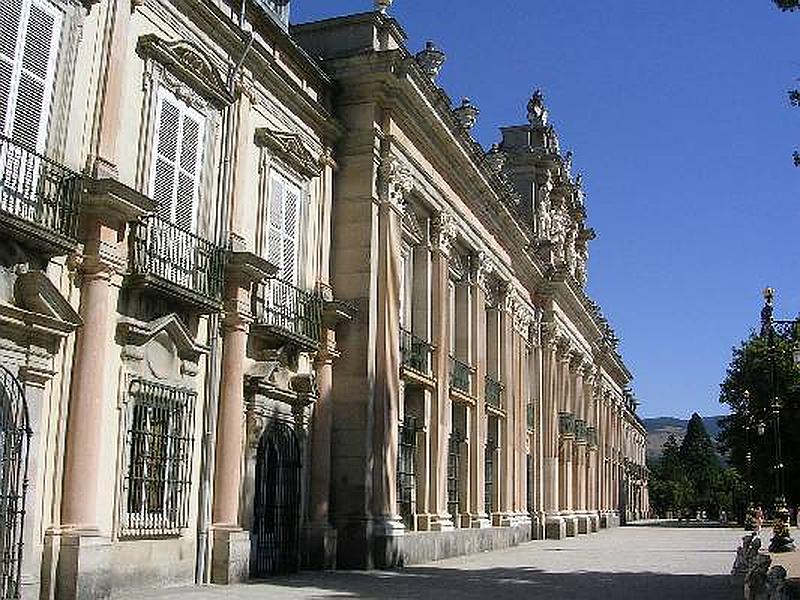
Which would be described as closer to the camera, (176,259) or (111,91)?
(111,91)

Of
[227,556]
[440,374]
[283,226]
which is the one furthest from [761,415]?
[227,556]

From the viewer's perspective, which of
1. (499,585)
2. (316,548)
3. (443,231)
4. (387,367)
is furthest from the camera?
(443,231)

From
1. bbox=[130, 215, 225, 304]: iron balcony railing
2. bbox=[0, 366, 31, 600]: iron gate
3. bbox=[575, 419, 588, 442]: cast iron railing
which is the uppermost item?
bbox=[130, 215, 225, 304]: iron balcony railing

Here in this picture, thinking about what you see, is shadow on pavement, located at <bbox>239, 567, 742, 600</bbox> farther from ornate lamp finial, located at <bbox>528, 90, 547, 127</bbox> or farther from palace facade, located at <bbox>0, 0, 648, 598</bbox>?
ornate lamp finial, located at <bbox>528, 90, 547, 127</bbox>

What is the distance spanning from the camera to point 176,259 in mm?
13727

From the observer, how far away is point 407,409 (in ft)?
70.5

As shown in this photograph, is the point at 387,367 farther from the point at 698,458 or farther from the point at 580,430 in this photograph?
the point at 698,458

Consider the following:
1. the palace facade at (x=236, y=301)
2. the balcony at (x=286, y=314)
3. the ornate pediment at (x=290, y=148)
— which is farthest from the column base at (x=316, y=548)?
the ornate pediment at (x=290, y=148)

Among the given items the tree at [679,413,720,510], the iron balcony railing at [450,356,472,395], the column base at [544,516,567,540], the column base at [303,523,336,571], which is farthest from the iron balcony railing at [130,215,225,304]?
the tree at [679,413,720,510]

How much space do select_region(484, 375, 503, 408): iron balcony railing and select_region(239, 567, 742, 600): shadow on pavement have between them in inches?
344

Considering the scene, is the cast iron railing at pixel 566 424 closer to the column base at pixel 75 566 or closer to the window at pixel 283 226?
the window at pixel 283 226

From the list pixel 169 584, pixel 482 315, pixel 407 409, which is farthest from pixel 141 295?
pixel 482 315

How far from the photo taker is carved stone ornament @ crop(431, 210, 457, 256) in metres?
22.7

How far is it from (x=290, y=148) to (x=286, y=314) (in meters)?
2.91
